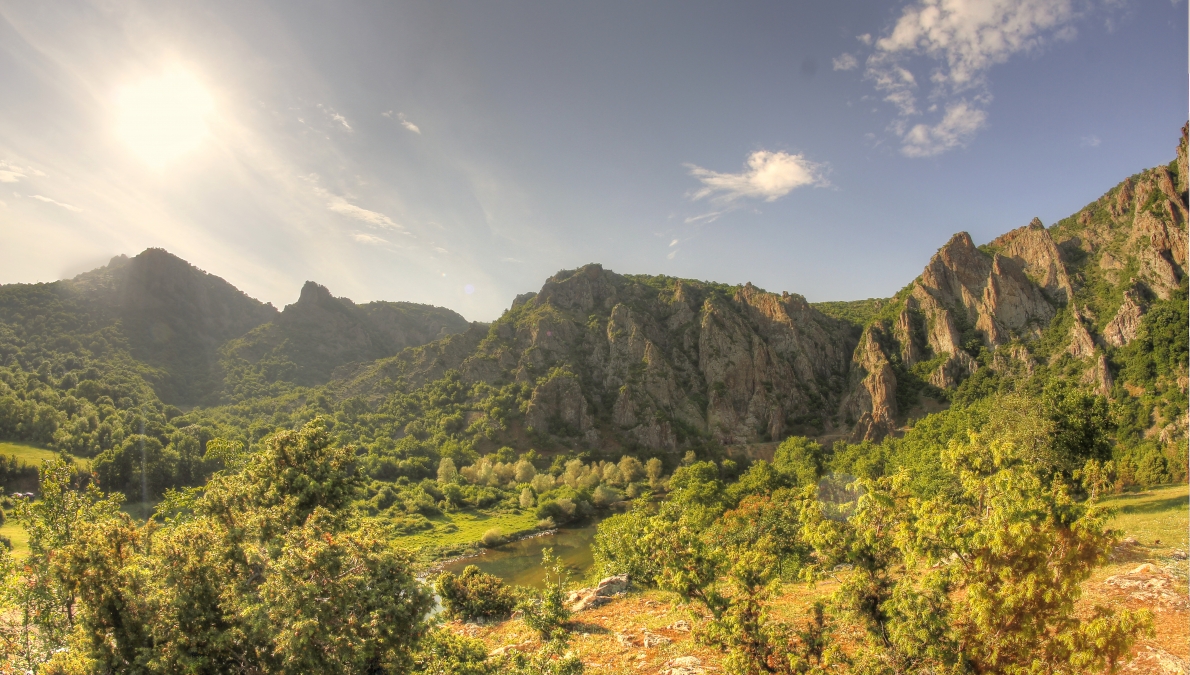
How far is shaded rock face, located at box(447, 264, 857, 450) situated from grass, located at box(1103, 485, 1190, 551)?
289ft

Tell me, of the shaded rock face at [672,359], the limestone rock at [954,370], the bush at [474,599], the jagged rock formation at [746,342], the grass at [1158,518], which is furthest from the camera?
the shaded rock face at [672,359]

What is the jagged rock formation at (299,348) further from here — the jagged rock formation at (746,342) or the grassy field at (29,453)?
the grassy field at (29,453)

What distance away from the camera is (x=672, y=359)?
14300cm

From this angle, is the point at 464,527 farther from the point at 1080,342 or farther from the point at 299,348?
the point at 299,348

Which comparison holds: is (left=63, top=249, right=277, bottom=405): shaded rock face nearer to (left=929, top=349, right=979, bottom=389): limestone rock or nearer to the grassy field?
the grassy field

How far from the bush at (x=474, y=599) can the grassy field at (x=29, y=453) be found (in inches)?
3405

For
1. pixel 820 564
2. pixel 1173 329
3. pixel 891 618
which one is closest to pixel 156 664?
pixel 820 564

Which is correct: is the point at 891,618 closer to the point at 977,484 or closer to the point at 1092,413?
the point at 977,484

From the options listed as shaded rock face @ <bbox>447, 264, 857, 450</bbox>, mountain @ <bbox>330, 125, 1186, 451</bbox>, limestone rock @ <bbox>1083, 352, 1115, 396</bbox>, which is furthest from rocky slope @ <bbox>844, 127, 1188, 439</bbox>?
shaded rock face @ <bbox>447, 264, 857, 450</bbox>

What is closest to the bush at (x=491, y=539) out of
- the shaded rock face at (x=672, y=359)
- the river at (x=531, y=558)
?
the river at (x=531, y=558)

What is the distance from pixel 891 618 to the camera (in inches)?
344

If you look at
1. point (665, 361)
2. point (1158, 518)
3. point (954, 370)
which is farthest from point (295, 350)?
point (1158, 518)

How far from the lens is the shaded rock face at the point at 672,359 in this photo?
4926 inches

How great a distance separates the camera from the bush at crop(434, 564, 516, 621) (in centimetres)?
2606
